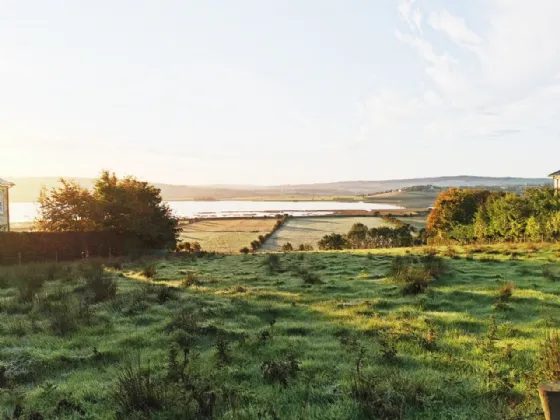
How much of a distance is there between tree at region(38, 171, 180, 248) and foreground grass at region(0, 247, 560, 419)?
19.5 m

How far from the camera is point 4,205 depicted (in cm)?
3372

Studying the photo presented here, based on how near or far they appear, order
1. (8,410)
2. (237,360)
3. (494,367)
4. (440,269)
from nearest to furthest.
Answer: (8,410), (494,367), (237,360), (440,269)

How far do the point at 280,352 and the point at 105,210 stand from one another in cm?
2884

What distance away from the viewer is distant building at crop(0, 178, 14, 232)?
1305 inches

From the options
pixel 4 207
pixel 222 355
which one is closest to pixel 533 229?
pixel 222 355

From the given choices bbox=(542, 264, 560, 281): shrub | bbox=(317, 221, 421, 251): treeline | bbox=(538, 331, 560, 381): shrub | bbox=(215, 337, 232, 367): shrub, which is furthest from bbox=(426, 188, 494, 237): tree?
bbox=(215, 337, 232, 367): shrub

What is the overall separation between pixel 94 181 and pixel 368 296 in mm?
28727

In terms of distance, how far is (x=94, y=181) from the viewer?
1350 inches

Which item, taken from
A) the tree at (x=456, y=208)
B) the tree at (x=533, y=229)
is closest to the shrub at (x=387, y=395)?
the tree at (x=533, y=229)

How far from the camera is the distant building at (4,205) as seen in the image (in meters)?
33.2

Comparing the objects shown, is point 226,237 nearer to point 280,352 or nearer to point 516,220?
point 516,220

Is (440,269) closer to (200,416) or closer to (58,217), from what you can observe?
(200,416)

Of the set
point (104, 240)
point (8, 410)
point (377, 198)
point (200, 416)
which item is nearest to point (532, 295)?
point (200, 416)

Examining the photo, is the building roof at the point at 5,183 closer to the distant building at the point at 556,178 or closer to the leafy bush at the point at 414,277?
the leafy bush at the point at 414,277
